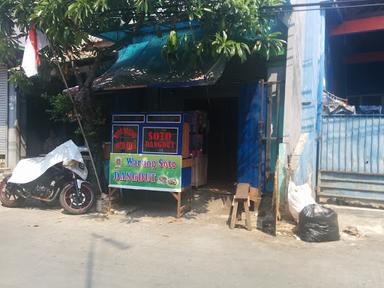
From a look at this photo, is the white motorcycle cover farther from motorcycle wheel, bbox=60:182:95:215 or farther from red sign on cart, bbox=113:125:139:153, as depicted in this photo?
red sign on cart, bbox=113:125:139:153

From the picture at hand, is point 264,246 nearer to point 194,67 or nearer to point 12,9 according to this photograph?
point 194,67

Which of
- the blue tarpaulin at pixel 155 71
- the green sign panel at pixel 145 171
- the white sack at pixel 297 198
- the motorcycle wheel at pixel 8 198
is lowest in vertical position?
the motorcycle wheel at pixel 8 198

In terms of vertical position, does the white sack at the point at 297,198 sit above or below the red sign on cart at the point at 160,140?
below

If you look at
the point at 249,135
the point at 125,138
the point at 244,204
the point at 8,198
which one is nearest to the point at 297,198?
the point at 244,204

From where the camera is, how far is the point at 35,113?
13953mm

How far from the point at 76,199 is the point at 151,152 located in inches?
70.3

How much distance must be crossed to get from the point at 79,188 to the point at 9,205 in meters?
1.84

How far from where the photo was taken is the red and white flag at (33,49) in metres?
8.48

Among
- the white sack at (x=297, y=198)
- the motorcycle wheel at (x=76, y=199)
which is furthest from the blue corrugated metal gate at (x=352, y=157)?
the motorcycle wheel at (x=76, y=199)

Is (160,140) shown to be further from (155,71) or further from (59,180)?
(59,180)

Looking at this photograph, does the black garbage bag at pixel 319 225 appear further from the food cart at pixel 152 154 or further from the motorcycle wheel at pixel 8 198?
the motorcycle wheel at pixel 8 198

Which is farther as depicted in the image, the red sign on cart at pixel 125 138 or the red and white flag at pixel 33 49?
the red sign on cart at pixel 125 138

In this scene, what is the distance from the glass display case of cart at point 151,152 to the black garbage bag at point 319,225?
2548 mm

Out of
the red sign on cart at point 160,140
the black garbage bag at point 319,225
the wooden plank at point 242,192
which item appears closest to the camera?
the black garbage bag at point 319,225
